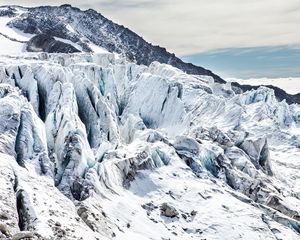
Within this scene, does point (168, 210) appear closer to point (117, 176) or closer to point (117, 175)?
point (117, 176)

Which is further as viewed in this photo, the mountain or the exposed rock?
the exposed rock

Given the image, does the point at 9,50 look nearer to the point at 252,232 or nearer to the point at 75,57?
the point at 75,57

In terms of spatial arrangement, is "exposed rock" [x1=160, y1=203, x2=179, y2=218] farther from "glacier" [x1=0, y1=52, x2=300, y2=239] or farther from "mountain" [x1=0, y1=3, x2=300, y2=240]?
"glacier" [x1=0, y1=52, x2=300, y2=239]

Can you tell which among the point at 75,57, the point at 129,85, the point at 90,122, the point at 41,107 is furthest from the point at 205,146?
the point at 75,57

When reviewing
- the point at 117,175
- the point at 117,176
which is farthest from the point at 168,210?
the point at 117,175

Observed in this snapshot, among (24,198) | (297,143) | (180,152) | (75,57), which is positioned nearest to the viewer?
(24,198)

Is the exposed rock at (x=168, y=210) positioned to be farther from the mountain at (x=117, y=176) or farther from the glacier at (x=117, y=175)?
the glacier at (x=117, y=175)

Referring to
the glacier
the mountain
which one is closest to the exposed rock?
the mountain

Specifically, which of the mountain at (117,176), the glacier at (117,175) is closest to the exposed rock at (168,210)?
the mountain at (117,176)
